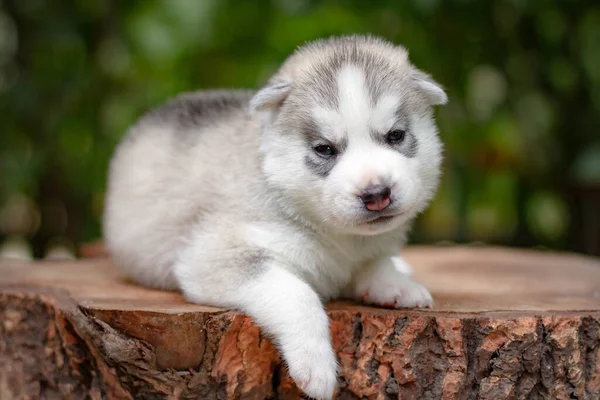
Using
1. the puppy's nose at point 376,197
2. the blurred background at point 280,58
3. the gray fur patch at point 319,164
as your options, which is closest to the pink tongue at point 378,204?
the puppy's nose at point 376,197

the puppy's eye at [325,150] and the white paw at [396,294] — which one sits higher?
the puppy's eye at [325,150]

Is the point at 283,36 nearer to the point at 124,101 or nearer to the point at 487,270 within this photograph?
the point at 124,101

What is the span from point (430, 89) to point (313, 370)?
53.1 inches

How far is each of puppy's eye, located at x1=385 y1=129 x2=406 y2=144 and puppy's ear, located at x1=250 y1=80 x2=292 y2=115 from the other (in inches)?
19.7

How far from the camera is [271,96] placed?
3.39 meters

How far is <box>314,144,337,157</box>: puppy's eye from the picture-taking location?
324cm

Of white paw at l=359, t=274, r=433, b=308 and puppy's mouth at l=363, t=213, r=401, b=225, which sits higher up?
puppy's mouth at l=363, t=213, r=401, b=225

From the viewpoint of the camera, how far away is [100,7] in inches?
256

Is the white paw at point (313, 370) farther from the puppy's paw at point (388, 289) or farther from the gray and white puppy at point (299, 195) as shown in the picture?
the puppy's paw at point (388, 289)

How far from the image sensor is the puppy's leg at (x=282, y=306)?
3.05 m

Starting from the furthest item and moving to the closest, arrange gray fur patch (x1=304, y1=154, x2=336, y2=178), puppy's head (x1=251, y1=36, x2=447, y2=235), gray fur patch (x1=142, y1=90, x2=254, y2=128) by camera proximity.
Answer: gray fur patch (x1=142, y1=90, x2=254, y2=128), gray fur patch (x1=304, y1=154, x2=336, y2=178), puppy's head (x1=251, y1=36, x2=447, y2=235)

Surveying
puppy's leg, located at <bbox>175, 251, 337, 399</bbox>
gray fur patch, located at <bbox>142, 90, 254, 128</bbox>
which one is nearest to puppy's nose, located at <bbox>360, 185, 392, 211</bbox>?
puppy's leg, located at <bbox>175, 251, 337, 399</bbox>

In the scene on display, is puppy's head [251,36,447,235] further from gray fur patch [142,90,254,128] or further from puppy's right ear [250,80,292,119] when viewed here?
gray fur patch [142,90,254,128]

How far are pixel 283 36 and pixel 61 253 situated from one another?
3.05 meters
